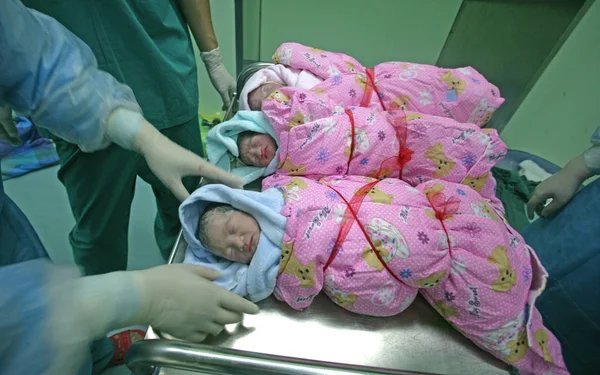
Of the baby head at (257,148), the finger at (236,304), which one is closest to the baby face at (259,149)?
the baby head at (257,148)

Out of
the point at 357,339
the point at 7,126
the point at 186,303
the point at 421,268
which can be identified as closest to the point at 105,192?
the point at 7,126

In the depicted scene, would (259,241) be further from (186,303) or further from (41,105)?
(41,105)

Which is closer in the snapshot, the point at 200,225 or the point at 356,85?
the point at 200,225

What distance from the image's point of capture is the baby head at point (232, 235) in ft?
3.13

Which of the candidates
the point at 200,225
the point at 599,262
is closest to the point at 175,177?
the point at 200,225

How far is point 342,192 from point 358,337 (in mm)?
422

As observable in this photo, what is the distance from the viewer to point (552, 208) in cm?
116

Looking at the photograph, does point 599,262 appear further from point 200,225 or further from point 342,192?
point 200,225

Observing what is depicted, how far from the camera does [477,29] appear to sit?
2.10m

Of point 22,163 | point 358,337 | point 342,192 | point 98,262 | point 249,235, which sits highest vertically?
point 342,192

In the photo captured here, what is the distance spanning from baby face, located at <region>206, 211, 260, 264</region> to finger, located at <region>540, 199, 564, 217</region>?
41.6 inches

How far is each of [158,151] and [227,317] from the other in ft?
1.63

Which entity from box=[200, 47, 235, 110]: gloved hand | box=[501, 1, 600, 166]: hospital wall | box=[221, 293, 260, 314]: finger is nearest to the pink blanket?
box=[200, 47, 235, 110]: gloved hand

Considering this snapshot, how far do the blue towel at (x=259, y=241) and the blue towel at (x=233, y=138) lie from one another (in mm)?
Result: 276
